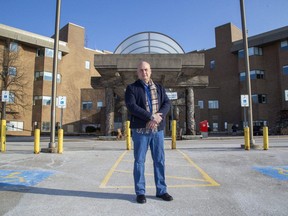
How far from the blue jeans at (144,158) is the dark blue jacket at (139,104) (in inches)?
6.6

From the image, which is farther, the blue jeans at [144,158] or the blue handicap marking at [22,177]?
the blue handicap marking at [22,177]

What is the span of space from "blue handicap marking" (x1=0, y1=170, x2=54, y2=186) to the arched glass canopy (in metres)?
20.5

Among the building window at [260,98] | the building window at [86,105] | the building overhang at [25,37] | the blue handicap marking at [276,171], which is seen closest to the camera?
the blue handicap marking at [276,171]

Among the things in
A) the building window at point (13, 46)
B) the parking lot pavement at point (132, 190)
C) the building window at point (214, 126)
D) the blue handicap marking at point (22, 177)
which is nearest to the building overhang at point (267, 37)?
the building window at point (214, 126)

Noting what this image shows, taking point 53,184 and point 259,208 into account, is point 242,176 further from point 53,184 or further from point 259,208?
point 53,184

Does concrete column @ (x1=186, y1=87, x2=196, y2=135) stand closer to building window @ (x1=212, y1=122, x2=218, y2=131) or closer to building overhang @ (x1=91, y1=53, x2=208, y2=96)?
building overhang @ (x1=91, y1=53, x2=208, y2=96)

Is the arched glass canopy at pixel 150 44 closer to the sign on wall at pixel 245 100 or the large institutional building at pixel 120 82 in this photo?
the large institutional building at pixel 120 82

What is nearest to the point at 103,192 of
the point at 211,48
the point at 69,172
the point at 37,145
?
the point at 69,172

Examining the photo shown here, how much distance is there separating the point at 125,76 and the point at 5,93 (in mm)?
9012

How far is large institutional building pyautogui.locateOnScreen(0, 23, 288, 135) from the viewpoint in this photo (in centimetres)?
2709

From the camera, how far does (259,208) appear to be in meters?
3.54

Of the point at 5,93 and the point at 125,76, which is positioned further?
the point at 125,76

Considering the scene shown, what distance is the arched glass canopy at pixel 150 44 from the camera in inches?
1008

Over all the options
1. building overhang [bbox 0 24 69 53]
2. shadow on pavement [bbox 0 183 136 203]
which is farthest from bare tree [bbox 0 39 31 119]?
shadow on pavement [bbox 0 183 136 203]
